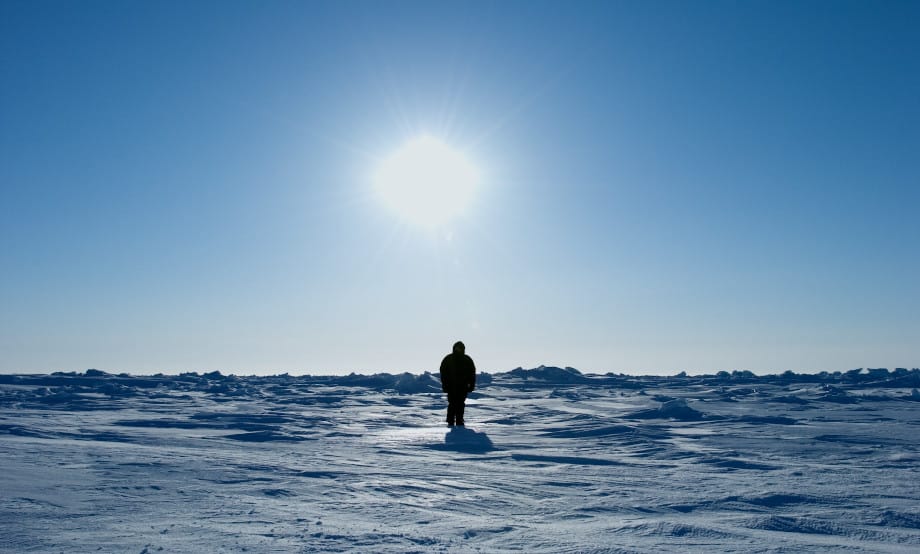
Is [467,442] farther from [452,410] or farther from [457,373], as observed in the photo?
[457,373]

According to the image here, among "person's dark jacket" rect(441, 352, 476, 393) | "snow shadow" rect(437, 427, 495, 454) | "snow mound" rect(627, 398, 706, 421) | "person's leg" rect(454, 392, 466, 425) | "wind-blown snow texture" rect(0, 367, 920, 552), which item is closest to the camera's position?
"wind-blown snow texture" rect(0, 367, 920, 552)

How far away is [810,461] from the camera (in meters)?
6.87

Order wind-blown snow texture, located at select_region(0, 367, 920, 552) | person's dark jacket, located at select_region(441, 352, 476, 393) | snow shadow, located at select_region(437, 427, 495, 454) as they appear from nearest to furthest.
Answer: wind-blown snow texture, located at select_region(0, 367, 920, 552)
snow shadow, located at select_region(437, 427, 495, 454)
person's dark jacket, located at select_region(441, 352, 476, 393)

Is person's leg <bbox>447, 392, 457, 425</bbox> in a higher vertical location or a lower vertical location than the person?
lower

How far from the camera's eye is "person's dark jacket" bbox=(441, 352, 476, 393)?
1159cm

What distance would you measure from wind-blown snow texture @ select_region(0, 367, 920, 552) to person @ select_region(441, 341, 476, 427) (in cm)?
64

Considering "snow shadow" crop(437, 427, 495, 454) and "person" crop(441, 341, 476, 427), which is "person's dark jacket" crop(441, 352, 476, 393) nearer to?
"person" crop(441, 341, 476, 427)

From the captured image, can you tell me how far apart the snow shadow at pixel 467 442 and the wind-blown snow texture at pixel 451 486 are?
39 millimetres

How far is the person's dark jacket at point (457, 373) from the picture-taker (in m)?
11.6

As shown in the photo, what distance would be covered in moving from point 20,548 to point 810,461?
7.23 m

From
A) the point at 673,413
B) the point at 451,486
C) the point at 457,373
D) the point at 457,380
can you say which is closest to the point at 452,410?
the point at 457,380

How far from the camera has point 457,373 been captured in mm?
11922

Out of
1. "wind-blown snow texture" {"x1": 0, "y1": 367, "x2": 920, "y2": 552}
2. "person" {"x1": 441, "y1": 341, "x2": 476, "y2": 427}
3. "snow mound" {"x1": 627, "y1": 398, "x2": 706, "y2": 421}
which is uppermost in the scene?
"person" {"x1": 441, "y1": 341, "x2": 476, "y2": 427}

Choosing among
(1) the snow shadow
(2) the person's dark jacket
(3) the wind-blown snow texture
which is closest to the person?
(2) the person's dark jacket
